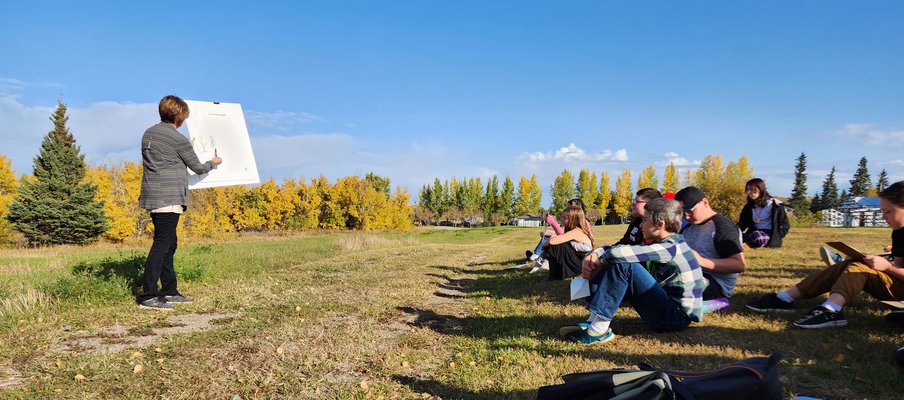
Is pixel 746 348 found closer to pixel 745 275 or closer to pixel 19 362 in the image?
pixel 745 275

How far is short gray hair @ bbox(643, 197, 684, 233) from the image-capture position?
4305 millimetres

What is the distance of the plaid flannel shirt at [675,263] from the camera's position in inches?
162

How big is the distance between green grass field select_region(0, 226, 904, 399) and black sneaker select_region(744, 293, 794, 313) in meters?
0.21

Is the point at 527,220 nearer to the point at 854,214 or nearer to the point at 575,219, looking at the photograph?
the point at 854,214

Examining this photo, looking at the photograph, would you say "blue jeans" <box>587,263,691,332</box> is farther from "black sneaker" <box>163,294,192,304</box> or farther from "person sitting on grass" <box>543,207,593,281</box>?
"black sneaker" <box>163,294,192,304</box>

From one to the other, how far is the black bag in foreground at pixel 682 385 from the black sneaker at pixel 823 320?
8.98ft

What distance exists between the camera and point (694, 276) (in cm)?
432

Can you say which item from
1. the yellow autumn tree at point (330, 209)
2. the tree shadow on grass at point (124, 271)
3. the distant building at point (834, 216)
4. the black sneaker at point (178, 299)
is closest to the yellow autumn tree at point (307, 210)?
the yellow autumn tree at point (330, 209)

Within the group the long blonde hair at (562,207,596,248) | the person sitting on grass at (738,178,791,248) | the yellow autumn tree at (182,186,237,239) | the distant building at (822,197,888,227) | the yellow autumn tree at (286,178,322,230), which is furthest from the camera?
the distant building at (822,197,888,227)

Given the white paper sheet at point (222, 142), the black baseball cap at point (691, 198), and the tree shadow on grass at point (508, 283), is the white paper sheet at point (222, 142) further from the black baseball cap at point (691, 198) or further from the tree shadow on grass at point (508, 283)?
the black baseball cap at point (691, 198)

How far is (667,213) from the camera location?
4301 mm

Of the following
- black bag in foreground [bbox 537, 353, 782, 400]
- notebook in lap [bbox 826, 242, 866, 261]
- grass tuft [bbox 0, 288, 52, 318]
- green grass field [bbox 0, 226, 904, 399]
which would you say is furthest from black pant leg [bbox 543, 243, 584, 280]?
grass tuft [bbox 0, 288, 52, 318]

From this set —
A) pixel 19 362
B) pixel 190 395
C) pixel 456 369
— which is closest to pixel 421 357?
pixel 456 369

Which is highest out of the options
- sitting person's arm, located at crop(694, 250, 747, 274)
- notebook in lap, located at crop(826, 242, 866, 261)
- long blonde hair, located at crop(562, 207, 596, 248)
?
long blonde hair, located at crop(562, 207, 596, 248)
